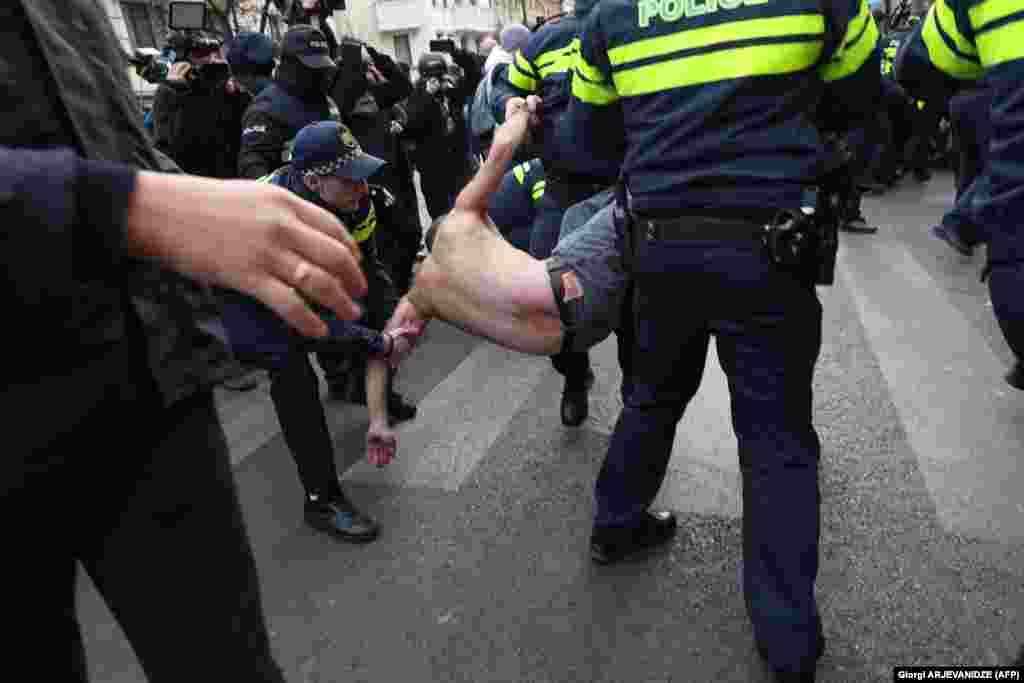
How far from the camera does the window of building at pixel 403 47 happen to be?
36625 mm

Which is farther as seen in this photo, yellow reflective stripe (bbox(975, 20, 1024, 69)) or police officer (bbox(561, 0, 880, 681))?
police officer (bbox(561, 0, 880, 681))

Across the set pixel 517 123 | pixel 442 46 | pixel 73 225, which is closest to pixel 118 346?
pixel 73 225

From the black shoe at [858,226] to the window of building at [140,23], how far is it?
19340 millimetres

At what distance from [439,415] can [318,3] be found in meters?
3.68

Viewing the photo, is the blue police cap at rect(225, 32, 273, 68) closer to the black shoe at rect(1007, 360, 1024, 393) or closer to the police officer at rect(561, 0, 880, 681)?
the police officer at rect(561, 0, 880, 681)

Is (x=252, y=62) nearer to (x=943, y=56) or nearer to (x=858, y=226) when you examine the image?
(x=943, y=56)

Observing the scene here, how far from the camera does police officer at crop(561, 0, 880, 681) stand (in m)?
1.77

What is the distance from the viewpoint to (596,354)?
4641 millimetres

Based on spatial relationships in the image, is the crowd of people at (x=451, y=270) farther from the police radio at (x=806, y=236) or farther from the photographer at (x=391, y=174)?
the photographer at (x=391, y=174)

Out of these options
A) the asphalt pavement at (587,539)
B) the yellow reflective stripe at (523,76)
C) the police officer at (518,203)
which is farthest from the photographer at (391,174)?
the yellow reflective stripe at (523,76)

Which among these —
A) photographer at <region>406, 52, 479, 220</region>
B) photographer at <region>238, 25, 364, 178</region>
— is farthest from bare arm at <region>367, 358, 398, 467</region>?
photographer at <region>406, 52, 479, 220</region>

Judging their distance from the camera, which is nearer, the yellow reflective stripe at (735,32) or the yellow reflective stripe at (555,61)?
the yellow reflective stripe at (735,32)

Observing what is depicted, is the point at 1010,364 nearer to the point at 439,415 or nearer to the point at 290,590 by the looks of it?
the point at 439,415

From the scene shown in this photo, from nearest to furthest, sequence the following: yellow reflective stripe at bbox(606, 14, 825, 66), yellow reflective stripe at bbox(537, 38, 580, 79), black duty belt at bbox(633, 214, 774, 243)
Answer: yellow reflective stripe at bbox(606, 14, 825, 66)
black duty belt at bbox(633, 214, 774, 243)
yellow reflective stripe at bbox(537, 38, 580, 79)
